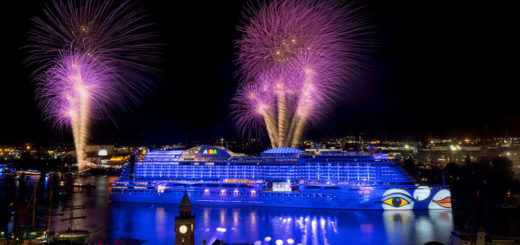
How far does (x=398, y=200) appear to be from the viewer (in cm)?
2612

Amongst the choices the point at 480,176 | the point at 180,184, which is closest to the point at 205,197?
the point at 180,184

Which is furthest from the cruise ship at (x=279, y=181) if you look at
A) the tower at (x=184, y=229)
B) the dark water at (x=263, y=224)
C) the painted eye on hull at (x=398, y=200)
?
the tower at (x=184, y=229)

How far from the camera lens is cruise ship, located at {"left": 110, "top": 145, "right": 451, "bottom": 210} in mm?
26484

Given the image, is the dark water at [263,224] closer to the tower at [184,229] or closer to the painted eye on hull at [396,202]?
the painted eye on hull at [396,202]

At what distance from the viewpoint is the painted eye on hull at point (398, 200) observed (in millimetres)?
26094

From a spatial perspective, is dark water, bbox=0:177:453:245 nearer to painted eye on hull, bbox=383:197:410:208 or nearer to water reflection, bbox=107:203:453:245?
water reflection, bbox=107:203:453:245

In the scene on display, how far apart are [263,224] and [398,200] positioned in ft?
36.6

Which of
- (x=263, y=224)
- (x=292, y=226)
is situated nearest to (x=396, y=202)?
(x=292, y=226)

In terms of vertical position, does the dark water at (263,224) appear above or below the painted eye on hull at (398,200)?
below

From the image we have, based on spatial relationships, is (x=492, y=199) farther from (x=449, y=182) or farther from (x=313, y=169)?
(x=313, y=169)

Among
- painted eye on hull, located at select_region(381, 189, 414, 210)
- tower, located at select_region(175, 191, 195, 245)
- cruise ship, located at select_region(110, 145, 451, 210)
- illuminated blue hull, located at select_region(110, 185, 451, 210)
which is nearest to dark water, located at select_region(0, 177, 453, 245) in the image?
painted eye on hull, located at select_region(381, 189, 414, 210)

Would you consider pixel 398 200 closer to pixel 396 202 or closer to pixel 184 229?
pixel 396 202

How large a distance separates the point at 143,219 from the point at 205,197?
605cm

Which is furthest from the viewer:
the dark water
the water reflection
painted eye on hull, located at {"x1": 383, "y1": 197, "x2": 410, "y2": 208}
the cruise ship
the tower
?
the cruise ship
